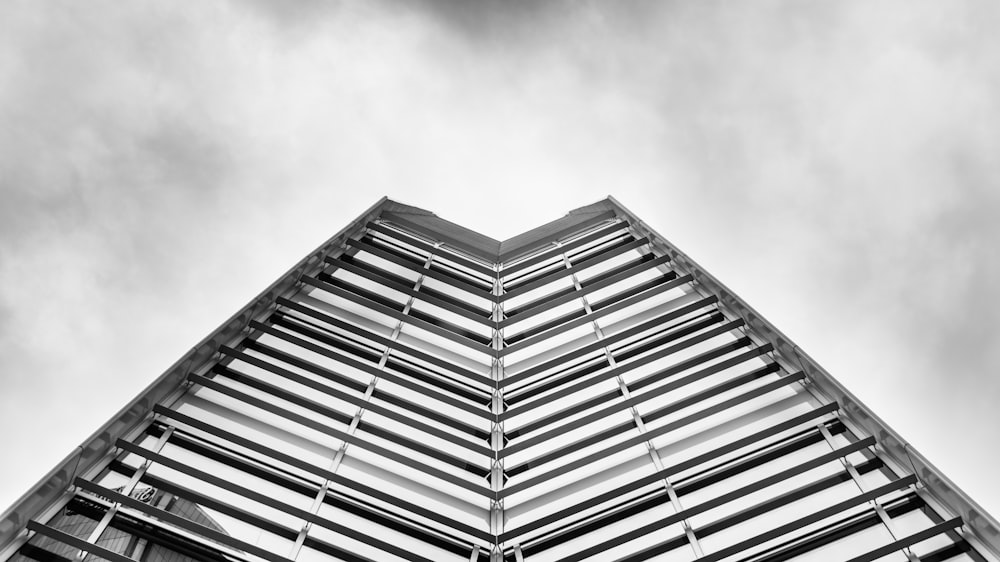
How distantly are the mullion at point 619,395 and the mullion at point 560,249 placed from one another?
188 inches

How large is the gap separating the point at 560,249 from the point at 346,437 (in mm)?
7197

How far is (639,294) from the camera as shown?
36.1 ft

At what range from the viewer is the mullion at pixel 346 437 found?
8.16 m

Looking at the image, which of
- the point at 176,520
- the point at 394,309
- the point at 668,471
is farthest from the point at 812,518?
the point at 394,309

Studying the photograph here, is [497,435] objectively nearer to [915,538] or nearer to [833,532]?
[833,532]

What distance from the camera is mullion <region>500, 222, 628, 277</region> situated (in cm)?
1380

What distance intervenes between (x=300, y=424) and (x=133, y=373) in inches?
530

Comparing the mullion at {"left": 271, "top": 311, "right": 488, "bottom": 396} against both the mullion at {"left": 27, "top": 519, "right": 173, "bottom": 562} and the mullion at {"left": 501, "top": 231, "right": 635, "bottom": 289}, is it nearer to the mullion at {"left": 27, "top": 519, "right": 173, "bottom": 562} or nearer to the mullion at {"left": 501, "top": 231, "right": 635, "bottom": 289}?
the mullion at {"left": 501, "top": 231, "right": 635, "bottom": 289}

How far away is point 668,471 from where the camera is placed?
7.58 meters

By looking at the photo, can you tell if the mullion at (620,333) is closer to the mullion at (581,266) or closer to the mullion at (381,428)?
the mullion at (381,428)

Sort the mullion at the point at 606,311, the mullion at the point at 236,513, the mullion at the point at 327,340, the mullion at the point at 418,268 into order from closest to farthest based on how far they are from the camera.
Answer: the mullion at the point at 236,513 < the mullion at the point at 327,340 < the mullion at the point at 606,311 < the mullion at the point at 418,268

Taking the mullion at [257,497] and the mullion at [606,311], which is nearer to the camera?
the mullion at [257,497]

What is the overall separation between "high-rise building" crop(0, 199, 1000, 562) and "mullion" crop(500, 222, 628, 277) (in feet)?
5.60

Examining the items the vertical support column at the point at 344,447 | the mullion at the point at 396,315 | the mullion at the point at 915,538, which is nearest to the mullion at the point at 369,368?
the vertical support column at the point at 344,447
